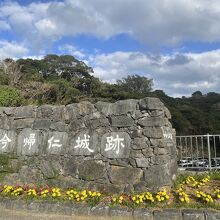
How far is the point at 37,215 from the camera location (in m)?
6.30

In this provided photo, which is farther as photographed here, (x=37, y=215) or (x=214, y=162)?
(x=214, y=162)

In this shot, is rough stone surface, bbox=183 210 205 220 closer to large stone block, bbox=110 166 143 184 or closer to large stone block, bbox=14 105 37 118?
large stone block, bbox=110 166 143 184

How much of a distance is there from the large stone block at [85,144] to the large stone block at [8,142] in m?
1.68

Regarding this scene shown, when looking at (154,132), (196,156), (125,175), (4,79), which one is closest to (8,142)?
(125,175)

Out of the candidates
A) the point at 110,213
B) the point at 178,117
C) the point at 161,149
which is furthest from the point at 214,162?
the point at 178,117

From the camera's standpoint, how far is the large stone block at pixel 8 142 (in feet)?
26.5

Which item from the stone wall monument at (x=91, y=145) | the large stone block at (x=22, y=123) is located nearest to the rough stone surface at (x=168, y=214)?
the stone wall monument at (x=91, y=145)

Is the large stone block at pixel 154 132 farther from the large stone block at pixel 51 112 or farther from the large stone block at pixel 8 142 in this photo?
the large stone block at pixel 8 142

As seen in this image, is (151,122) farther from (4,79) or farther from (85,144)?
(4,79)

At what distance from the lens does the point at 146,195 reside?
601 cm

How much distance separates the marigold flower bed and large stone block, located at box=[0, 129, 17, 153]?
3.43ft

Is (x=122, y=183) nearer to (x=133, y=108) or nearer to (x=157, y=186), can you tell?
(x=157, y=186)

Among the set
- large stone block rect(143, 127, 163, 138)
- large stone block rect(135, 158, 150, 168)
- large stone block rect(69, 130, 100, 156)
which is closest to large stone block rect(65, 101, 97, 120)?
large stone block rect(69, 130, 100, 156)

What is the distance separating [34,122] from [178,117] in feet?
44.9
